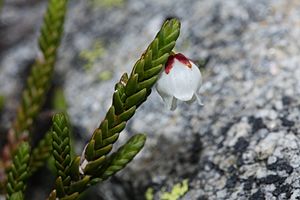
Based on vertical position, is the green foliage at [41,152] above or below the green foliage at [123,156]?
above

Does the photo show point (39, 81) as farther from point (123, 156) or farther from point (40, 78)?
point (123, 156)

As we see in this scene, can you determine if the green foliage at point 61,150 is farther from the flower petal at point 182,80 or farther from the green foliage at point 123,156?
the flower petal at point 182,80

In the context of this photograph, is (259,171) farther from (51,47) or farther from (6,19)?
(6,19)

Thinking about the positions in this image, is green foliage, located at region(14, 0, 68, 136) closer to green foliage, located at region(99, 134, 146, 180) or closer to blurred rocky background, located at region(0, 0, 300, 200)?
blurred rocky background, located at region(0, 0, 300, 200)

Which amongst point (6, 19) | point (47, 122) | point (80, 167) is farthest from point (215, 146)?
point (6, 19)

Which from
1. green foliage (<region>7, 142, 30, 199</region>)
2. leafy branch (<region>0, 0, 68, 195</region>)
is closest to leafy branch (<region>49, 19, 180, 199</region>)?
green foliage (<region>7, 142, 30, 199</region>)

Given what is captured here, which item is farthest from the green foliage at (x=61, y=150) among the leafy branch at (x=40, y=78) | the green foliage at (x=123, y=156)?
the leafy branch at (x=40, y=78)
